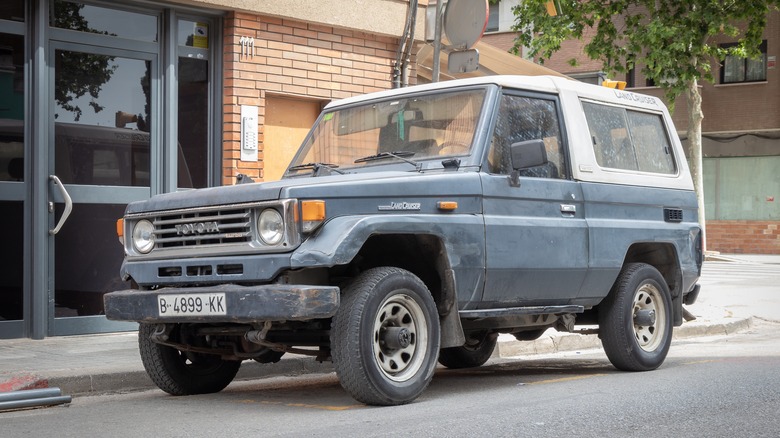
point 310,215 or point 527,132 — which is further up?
point 527,132

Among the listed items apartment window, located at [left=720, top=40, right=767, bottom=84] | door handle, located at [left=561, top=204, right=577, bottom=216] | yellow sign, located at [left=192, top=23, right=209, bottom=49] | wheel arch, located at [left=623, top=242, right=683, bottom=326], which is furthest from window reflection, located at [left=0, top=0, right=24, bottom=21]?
apartment window, located at [left=720, top=40, right=767, bottom=84]

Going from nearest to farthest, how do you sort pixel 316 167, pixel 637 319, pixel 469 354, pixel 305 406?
pixel 305 406 → pixel 316 167 → pixel 637 319 → pixel 469 354

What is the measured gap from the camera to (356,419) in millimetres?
6035

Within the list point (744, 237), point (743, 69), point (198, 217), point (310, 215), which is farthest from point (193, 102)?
point (743, 69)

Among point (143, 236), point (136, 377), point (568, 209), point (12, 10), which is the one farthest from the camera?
point (12, 10)

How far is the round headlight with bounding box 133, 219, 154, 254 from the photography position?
7.05 m

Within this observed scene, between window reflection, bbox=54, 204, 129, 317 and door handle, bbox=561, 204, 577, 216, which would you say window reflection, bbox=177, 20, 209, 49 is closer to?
window reflection, bbox=54, 204, 129, 317

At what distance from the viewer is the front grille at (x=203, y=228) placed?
6.47 m

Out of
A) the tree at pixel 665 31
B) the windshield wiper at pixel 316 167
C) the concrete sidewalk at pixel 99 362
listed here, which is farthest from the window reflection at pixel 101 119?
the tree at pixel 665 31

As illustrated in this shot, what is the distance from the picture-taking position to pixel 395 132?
25.2 feet

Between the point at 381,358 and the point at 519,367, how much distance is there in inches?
121

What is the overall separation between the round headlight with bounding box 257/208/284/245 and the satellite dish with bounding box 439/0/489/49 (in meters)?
4.89

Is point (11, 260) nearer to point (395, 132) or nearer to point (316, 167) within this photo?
point (316, 167)

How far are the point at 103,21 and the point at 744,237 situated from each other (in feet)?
94.6
